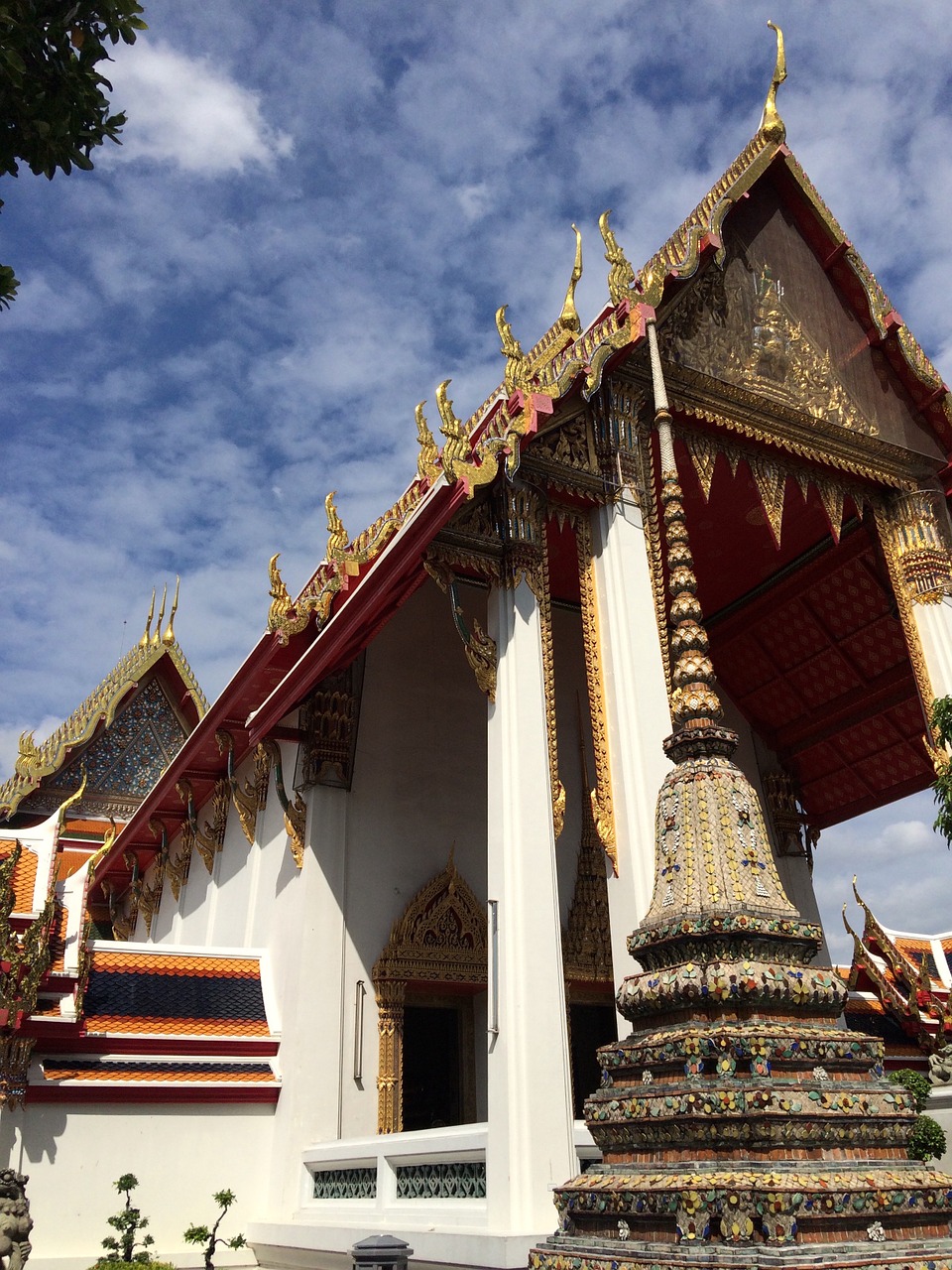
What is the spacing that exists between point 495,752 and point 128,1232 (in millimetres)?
3110

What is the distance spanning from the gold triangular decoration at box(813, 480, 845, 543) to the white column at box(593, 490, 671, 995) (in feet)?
6.38

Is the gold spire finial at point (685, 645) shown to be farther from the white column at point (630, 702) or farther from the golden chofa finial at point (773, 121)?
the golden chofa finial at point (773, 121)

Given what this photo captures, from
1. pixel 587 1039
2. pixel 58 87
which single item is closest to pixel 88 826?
pixel 587 1039

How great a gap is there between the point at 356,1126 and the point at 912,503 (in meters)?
5.78

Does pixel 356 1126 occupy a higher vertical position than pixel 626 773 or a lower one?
lower

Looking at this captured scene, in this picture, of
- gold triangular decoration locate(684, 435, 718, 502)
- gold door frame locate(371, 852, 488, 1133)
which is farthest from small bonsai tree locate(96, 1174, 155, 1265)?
gold triangular decoration locate(684, 435, 718, 502)

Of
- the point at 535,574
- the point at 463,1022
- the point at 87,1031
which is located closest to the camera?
the point at 535,574

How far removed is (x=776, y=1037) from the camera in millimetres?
2039

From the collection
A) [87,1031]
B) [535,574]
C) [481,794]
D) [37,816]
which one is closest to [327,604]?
[535,574]

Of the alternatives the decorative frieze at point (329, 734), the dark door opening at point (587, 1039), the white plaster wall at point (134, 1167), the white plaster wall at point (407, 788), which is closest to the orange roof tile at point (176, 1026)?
the white plaster wall at point (134, 1167)

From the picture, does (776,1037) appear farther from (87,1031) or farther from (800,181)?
(800,181)

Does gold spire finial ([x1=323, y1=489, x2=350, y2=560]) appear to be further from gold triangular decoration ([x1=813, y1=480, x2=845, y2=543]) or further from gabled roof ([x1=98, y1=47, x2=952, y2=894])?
gold triangular decoration ([x1=813, y1=480, x2=845, y2=543])

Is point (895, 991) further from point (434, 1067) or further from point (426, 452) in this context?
point (426, 452)

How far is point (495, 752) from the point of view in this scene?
17.6 ft
